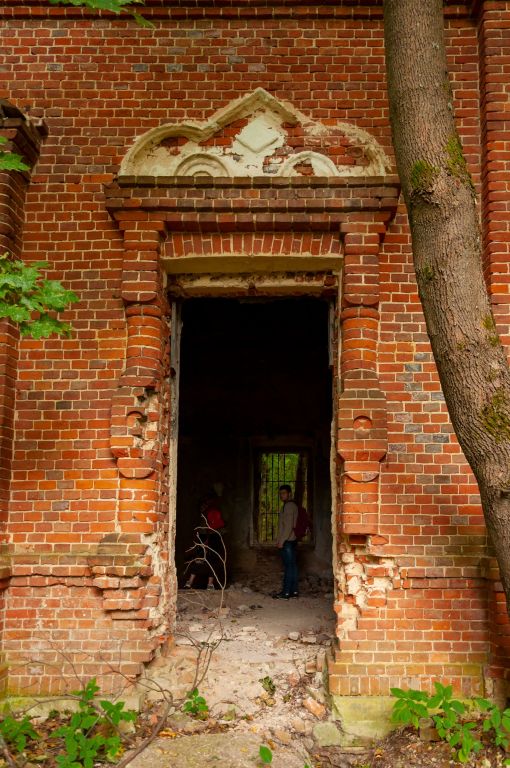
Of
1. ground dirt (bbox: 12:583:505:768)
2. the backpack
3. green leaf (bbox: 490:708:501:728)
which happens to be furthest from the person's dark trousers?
green leaf (bbox: 490:708:501:728)

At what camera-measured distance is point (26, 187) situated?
5.68 m

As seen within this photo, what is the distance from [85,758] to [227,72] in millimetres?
5397

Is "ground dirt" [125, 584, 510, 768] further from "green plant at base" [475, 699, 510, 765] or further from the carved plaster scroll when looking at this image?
the carved plaster scroll

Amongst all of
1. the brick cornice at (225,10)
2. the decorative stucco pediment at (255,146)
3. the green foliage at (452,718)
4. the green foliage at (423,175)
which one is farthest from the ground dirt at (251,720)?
the brick cornice at (225,10)

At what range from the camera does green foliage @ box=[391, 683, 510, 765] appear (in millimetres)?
4422

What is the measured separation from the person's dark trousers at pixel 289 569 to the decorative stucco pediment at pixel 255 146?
6034 mm

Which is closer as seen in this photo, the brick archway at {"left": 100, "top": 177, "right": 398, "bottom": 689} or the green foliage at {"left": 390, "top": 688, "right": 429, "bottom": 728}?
the green foliage at {"left": 390, "top": 688, "right": 429, "bottom": 728}

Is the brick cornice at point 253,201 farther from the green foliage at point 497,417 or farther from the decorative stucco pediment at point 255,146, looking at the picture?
the green foliage at point 497,417

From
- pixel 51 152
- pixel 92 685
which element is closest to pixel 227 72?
pixel 51 152

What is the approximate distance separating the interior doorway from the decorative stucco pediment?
20.2ft

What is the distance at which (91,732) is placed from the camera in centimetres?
472

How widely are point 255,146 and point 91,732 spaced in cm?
479

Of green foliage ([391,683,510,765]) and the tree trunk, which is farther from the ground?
the tree trunk

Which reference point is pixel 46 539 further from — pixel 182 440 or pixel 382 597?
pixel 182 440
